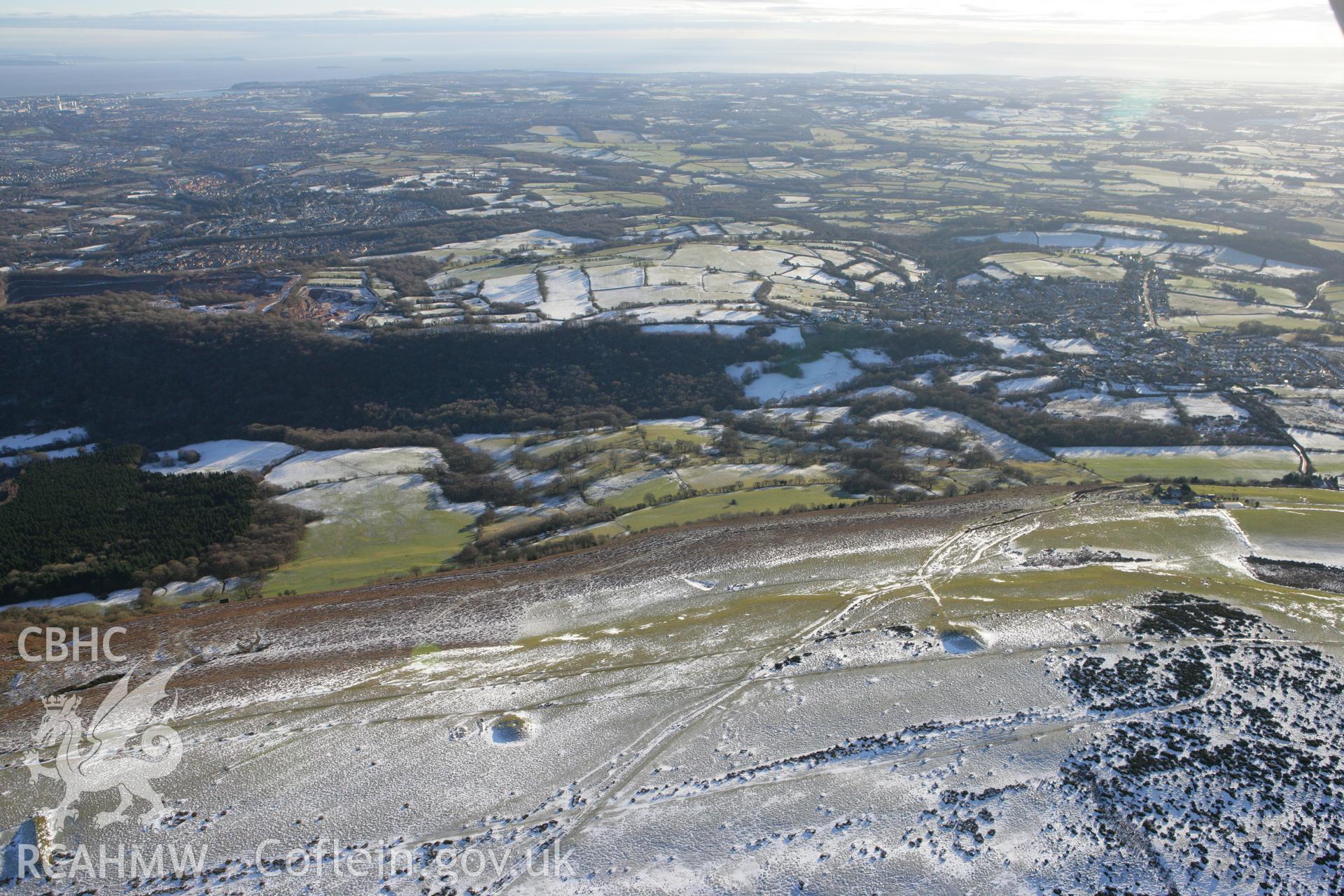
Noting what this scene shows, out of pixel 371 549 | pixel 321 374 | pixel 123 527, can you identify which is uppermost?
pixel 321 374

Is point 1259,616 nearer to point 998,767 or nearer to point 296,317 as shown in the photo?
point 998,767

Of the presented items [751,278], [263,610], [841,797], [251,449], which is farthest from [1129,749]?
[751,278]

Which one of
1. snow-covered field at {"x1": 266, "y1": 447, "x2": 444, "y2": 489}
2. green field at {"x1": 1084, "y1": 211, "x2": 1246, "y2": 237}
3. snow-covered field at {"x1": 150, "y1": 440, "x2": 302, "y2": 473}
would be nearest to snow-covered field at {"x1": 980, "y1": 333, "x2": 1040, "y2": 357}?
snow-covered field at {"x1": 266, "y1": 447, "x2": 444, "y2": 489}

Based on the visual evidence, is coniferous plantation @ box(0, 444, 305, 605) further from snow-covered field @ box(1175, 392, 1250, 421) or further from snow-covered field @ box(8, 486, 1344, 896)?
snow-covered field @ box(1175, 392, 1250, 421)

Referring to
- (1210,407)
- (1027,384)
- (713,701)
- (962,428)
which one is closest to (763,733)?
(713,701)

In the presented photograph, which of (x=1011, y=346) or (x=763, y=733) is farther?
(x=1011, y=346)

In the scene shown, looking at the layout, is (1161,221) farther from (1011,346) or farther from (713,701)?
(713,701)
